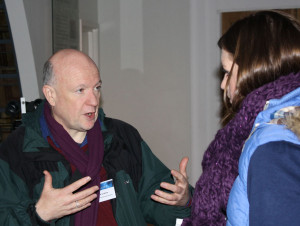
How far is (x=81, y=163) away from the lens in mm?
1813

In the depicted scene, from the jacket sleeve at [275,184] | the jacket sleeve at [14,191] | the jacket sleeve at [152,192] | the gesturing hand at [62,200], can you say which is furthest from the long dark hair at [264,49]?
the jacket sleeve at [14,191]

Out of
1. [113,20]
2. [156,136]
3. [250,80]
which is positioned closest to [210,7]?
[113,20]

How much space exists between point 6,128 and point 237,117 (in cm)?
217

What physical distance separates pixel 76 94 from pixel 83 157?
1.07ft

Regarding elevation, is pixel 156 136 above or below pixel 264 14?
below

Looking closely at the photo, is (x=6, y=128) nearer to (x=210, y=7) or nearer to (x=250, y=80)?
(x=250, y=80)

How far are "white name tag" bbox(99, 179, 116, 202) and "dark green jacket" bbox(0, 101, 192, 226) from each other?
0.03 m

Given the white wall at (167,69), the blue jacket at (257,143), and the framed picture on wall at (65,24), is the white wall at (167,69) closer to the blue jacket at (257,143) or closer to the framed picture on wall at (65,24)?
the framed picture on wall at (65,24)

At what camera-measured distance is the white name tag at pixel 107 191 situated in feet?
6.08

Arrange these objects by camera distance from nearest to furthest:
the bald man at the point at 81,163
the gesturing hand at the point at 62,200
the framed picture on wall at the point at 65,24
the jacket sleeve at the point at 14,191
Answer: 1. the gesturing hand at the point at 62,200
2. the jacket sleeve at the point at 14,191
3. the bald man at the point at 81,163
4. the framed picture on wall at the point at 65,24

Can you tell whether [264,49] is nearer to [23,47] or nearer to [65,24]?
[23,47]

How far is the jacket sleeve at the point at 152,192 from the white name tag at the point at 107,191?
19 centimetres

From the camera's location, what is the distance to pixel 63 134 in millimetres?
1853

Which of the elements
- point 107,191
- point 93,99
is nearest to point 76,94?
point 93,99
